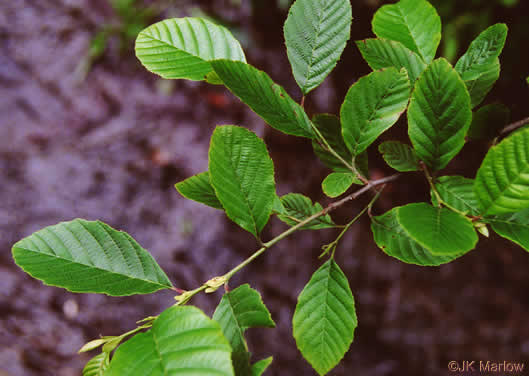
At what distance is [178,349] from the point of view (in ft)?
1.46

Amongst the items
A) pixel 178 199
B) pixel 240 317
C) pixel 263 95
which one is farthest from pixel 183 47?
pixel 178 199

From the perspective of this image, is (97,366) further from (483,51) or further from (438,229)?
(483,51)

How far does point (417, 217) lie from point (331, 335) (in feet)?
0.83

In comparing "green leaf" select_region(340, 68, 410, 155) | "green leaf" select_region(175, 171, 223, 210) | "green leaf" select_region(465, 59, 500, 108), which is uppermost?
"green leaf" select_region(340, 68, 410, 155)

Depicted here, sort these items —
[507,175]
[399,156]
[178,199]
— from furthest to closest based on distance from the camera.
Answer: [178,199]
[399,156]
[507,175]

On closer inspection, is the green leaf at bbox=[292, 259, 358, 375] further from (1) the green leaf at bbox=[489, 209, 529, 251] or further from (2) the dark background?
(2) the dark background

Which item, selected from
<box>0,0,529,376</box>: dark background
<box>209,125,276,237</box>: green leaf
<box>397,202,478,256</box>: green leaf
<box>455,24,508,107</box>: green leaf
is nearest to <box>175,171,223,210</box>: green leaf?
<box>209,125,276,237</box>: green leaf

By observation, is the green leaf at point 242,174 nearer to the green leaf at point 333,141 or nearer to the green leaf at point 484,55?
the green leaf at point 333,141

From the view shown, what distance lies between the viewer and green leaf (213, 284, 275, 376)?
1.74 ft

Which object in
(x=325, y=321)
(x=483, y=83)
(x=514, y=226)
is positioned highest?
(x=483, y=83)

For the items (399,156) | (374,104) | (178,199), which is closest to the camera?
(374,104)

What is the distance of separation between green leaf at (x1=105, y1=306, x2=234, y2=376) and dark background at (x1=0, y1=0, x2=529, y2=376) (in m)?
1.73

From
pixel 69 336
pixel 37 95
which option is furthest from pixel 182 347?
pixel 37 95

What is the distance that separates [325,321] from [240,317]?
0.14 meters
